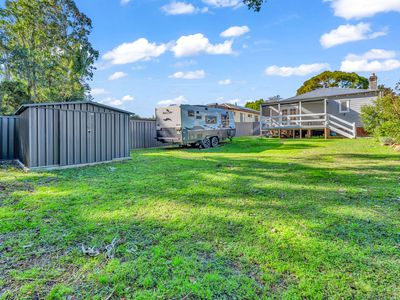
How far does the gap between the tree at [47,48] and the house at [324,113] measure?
1679cm

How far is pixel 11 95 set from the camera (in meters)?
17.3

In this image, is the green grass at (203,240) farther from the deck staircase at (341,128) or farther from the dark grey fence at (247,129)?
the dark grey fence at (247,129)

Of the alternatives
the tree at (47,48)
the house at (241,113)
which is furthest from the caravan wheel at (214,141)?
the house at (241,113)

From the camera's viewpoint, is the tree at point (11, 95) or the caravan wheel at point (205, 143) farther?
the tree at point (11, 95)

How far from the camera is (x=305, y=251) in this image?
2391 mm

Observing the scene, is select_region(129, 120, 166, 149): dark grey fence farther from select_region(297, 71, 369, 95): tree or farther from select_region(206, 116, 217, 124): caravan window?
select_region(297, 71, 369, 95): tree

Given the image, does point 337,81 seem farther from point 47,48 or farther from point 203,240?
point 203,240

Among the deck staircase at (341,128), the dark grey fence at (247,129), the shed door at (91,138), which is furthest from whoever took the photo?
the dark grey fence at (247,129)

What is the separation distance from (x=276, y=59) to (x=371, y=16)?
7.27m

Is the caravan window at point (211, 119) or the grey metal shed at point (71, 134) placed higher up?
the caravan window at point (211, 119)

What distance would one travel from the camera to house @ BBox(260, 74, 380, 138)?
61.1 ft

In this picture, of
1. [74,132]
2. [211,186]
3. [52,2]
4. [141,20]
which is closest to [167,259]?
[211,186]

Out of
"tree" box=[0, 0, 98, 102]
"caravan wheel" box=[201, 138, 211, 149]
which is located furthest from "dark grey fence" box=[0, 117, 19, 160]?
"tree" box=[0, 0, 98, 102]

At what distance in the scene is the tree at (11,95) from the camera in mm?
16916
